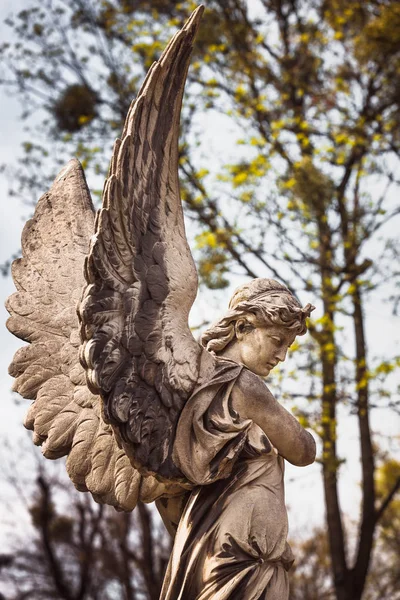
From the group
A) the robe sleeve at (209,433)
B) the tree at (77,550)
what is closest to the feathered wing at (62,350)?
the robe sleeve at (209,433)

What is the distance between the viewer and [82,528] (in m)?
20.0

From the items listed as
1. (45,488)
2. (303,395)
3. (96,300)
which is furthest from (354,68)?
(96,300)

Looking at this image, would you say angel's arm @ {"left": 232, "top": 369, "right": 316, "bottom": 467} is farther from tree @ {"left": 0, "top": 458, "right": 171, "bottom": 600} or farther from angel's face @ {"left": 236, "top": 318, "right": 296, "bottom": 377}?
tree @ {"left": 0, "top": 458, "right": 171, "bottom": 600}

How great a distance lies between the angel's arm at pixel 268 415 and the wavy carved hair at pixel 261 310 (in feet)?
1.02

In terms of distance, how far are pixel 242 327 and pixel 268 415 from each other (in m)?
0.49

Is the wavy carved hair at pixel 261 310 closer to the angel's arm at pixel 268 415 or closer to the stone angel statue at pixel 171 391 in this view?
the stone angel statue at pixel 171 391

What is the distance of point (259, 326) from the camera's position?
4.56 meters

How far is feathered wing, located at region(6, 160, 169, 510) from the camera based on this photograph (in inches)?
173

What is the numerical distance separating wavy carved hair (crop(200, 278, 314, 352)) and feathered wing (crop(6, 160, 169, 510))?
62 cm

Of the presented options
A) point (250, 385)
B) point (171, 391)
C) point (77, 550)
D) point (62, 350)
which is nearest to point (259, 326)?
point (250, 385)

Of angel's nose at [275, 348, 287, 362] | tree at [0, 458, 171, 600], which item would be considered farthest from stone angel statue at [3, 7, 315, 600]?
tree at [0, 458, 171, 600]

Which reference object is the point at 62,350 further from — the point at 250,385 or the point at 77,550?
the point at 77,550

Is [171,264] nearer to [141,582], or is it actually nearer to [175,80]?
[175,80]

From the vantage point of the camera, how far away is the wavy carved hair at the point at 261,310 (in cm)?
451
